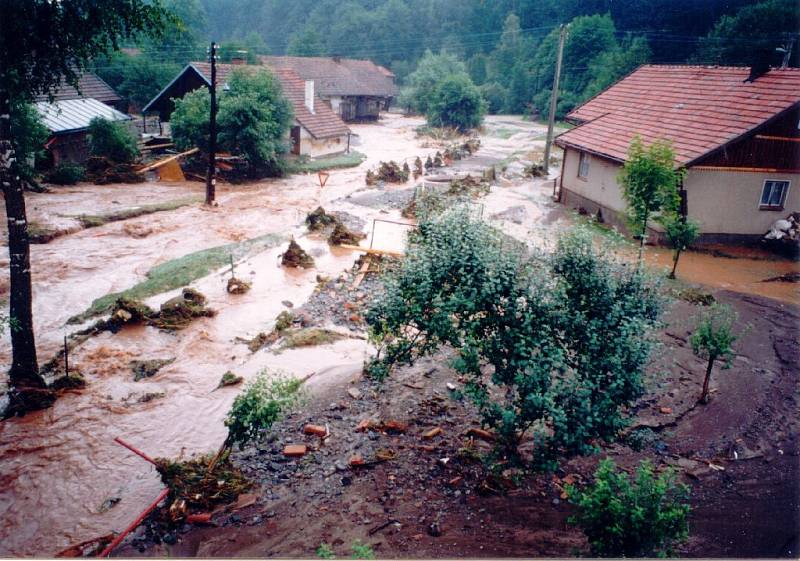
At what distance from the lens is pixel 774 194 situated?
60.1 ft

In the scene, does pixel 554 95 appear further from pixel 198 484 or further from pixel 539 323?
pixel 198 484

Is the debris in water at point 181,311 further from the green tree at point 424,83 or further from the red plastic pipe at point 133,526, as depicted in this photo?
the green tree at point 424,83

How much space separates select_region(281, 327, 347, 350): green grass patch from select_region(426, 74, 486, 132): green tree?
4118 centimetres

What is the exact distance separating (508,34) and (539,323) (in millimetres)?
82643

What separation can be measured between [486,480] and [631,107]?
793 inches

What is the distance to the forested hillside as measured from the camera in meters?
46.8

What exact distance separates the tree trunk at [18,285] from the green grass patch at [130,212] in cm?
1161

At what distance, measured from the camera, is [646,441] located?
8242mm

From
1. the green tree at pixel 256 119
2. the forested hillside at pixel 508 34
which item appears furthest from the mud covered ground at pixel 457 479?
the forested hillside at pixel 508 34

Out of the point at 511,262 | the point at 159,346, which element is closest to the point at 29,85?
the point at 159,346

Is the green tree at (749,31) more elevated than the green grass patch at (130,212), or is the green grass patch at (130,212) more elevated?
the green tree at (749,31)

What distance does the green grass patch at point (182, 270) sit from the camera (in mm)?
14305

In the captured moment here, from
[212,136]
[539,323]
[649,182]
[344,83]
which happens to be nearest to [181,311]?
[539,323]

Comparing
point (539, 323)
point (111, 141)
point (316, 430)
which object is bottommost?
point (316, 430)
